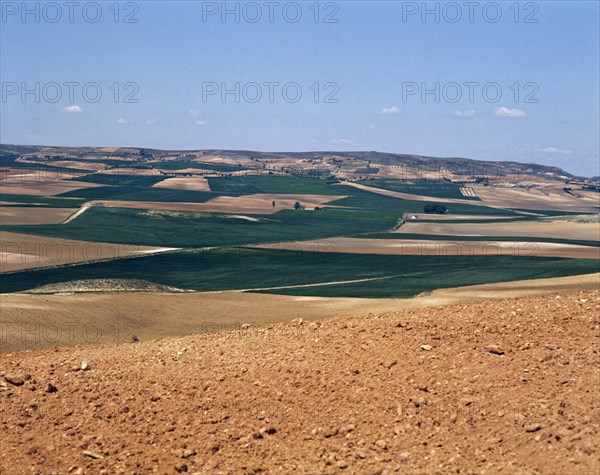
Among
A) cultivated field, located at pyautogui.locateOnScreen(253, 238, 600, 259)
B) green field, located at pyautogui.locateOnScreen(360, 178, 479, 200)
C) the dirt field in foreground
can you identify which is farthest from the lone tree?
the dirt field in foreground

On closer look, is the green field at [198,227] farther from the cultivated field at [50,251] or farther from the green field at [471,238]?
the green field at [471,238]

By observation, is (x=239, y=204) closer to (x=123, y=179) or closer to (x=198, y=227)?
(x=198, y=227)

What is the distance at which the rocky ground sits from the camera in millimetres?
12438

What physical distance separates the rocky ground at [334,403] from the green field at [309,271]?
27074mm

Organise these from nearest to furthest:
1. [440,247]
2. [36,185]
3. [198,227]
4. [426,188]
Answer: [440,247] < [198,227] < [36,185] < [426,188]

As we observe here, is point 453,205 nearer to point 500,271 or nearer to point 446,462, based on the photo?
point 500,271

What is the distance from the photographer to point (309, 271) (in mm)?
58062

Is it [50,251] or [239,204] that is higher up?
[239,204]

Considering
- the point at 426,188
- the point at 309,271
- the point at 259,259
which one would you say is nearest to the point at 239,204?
the point at 259,259

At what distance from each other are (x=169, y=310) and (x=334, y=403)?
25019mm

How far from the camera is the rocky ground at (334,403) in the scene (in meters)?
12.4

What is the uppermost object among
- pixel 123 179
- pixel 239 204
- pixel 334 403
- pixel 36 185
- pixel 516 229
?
pixel 334 403

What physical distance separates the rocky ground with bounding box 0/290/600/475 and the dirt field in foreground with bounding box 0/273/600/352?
42.0 feet

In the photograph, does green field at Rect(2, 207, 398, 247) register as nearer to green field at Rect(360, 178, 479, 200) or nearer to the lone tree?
the lone tree
